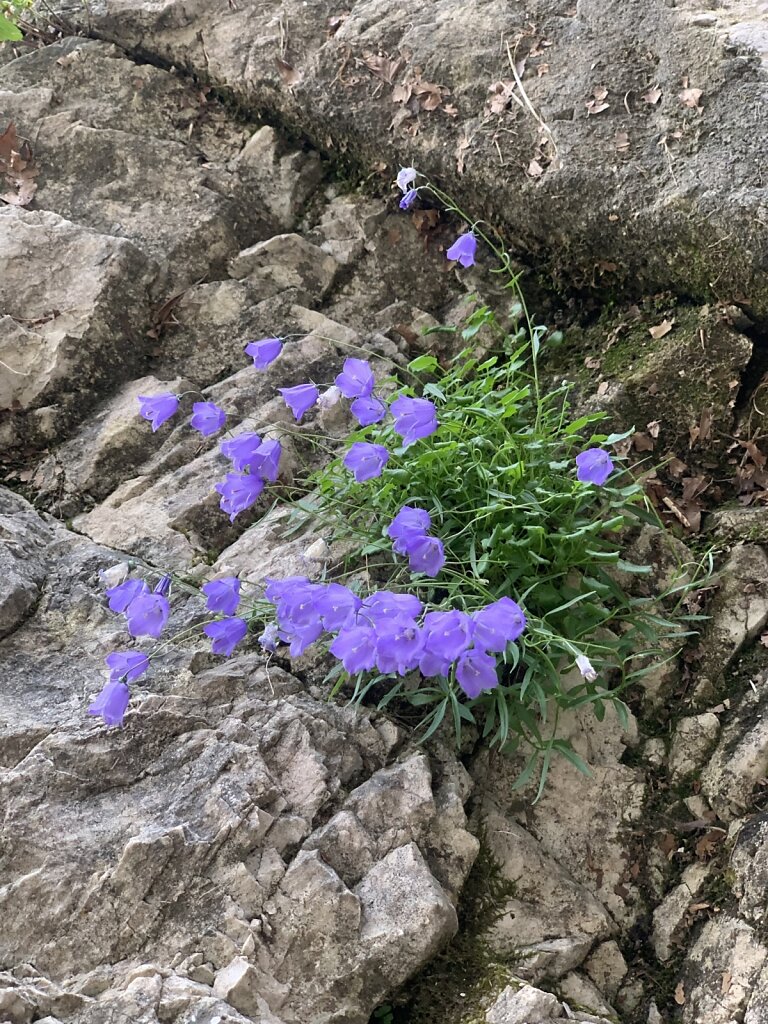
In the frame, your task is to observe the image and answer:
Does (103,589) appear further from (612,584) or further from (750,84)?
(750,84)

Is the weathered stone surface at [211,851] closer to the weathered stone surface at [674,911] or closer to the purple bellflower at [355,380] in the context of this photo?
the weathered stone surface at [674,911]

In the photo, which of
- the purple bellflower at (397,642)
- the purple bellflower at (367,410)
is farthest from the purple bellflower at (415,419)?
the purple bellflower at (397,642)

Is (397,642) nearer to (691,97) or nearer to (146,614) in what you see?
(146,614)

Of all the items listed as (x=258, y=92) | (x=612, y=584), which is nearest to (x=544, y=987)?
(x=612, y=584)

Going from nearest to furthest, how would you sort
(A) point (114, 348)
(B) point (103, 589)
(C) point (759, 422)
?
1. (B) point (103, 589)
2. (C) point (759, 422)
3. (A) point (114, 348)

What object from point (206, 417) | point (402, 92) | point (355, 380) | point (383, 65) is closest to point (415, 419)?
point (355, 380)

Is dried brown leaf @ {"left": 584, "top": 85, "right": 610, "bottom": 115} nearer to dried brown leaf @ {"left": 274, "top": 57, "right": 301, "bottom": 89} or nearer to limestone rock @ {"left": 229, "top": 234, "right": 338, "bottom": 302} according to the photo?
limestone rock @ {"left": 229, "top": 234, "right": 338, "bottom": 302}
